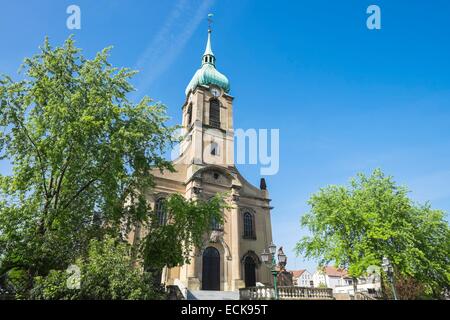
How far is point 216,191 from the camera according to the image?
29.1 m

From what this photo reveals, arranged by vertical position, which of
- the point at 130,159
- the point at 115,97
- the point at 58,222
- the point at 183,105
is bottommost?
the point at 58,222

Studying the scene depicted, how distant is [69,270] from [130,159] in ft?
18.4

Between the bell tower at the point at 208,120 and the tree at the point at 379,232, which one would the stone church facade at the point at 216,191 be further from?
the tree at the point at 379,232

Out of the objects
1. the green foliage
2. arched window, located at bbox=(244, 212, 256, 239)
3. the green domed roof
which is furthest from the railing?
the green domed roof

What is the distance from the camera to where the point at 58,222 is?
504 inches

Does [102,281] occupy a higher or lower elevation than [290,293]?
higher

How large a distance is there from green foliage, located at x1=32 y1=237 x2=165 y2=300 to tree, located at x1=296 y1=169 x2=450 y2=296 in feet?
51.4

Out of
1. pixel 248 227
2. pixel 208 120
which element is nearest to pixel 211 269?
pixel 248 227

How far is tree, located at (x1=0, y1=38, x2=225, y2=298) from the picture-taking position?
39.6 feet

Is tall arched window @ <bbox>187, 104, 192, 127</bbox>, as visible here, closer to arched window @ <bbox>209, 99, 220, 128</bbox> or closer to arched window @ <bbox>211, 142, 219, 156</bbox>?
arched window @ <bbox>209, 99, 220, 128</bbox>

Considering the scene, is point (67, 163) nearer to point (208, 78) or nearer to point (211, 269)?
point (211, 269)

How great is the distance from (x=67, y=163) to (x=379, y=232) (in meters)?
20.1
